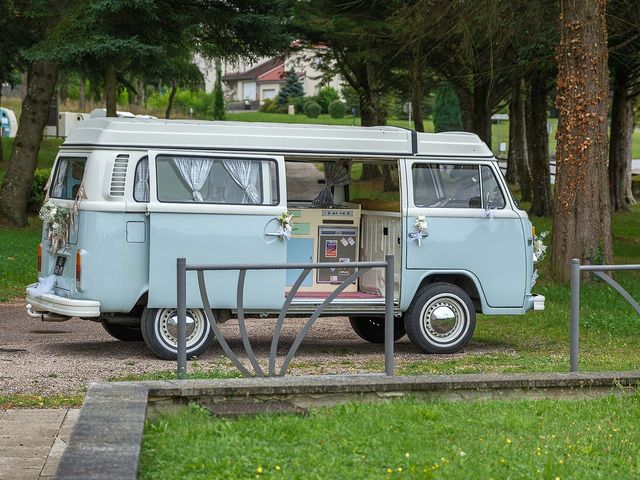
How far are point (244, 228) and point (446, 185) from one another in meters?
2.37

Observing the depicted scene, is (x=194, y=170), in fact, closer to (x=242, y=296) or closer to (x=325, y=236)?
(x=325, y=236)

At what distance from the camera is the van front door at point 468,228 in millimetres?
13203

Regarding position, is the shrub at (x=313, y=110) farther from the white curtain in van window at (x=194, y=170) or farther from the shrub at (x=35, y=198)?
the white curtain in van window at (x=194, y=170)

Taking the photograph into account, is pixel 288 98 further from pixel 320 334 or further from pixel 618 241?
pixel 320 334

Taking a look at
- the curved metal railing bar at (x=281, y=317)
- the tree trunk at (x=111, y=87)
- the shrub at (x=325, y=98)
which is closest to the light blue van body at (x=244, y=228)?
the curved metal railing bar at (x=281, y=317)

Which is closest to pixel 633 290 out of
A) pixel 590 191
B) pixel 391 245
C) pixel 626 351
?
pixel 626 351

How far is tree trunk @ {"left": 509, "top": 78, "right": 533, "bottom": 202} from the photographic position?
40.3 metres

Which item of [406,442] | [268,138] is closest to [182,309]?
[406,442]

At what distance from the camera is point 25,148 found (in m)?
27.2

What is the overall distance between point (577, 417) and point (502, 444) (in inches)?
41.2

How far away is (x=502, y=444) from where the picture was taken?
23.5 ft

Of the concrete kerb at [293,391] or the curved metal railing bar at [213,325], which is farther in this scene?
the curved metal railing bar at [213,325]

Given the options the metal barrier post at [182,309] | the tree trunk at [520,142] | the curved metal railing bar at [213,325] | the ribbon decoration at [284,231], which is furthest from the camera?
the tree trunk at [520,142]

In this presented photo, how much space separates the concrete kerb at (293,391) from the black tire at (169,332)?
3.87m
